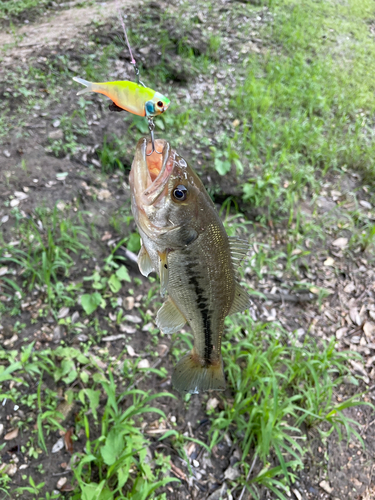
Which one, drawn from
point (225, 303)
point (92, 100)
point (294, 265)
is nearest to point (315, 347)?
point (294, 265)

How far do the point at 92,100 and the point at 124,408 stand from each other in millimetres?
3975

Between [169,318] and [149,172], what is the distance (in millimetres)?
667

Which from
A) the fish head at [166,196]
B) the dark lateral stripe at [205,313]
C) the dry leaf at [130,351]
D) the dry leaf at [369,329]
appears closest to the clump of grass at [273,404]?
the dry leaf at [369,329]

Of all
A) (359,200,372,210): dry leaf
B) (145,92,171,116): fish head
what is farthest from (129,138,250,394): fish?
(359,200,372,210): dry leaf

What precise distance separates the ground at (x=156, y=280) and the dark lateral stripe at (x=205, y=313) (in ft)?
4.53

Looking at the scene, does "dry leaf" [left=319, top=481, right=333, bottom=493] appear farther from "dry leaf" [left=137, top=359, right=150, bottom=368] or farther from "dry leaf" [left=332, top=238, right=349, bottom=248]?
"dry leaf" [left=332, top=238, right=349, bottom=248]

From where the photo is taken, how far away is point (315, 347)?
3.79m

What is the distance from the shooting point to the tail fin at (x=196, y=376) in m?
1.83

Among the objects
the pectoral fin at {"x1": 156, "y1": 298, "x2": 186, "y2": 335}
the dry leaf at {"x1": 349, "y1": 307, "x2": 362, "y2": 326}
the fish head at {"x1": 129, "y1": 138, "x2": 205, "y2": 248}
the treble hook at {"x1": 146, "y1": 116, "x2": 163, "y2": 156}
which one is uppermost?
the treble hook at {"x1": 146, "y1": 116, "x2": 163, "y2": 156}

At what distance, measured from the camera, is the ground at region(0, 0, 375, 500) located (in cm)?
294

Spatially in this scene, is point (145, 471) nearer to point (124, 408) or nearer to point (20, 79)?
point (124, 408)

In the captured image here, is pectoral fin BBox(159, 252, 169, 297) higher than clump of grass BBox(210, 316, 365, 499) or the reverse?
higher

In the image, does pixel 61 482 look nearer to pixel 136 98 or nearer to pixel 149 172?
pixel 149 172

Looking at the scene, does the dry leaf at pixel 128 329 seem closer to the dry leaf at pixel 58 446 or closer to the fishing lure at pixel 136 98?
the dry leaf at pixel 58 446
